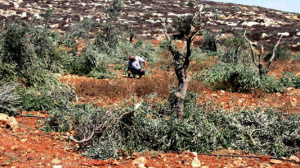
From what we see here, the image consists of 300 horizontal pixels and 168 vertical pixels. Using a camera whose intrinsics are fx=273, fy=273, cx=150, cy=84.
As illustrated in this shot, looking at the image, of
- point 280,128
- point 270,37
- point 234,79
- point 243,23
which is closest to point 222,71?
point 234,79

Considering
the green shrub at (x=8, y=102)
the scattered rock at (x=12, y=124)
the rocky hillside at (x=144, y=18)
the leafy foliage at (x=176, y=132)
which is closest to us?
the leafy foliage at (x=176, y=132)

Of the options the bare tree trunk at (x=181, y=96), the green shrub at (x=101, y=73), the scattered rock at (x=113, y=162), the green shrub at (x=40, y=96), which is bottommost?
the green shrub at (x=101, y=73)

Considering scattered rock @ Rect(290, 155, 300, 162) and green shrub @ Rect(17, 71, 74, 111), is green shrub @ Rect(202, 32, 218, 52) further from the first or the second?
scattered rock @ Rect(290, 155, 300, 162)

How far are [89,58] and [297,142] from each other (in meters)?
8.15

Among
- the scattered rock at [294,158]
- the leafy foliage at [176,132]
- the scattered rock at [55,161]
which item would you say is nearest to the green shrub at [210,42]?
the leafy foliage at [176,132]

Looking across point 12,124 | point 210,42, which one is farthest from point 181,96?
point 210,42

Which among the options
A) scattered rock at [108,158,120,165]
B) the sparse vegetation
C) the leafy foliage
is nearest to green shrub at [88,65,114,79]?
the sparse vegetation

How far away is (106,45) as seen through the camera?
14383 mm

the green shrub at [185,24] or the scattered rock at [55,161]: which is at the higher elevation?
the green shrub at [185,24]

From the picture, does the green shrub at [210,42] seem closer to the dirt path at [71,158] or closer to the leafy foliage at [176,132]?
the leafy foliage at [176,132]

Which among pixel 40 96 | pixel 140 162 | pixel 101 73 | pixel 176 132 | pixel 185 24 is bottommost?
Result: pixel 101 73

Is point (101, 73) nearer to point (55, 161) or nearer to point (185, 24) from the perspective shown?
point (185, 24)

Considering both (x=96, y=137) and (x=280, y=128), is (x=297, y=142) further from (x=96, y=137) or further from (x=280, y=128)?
(x=96, y=137)

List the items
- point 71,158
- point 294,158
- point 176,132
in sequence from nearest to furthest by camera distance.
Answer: point 71,158, point 294,158, point 176,132
